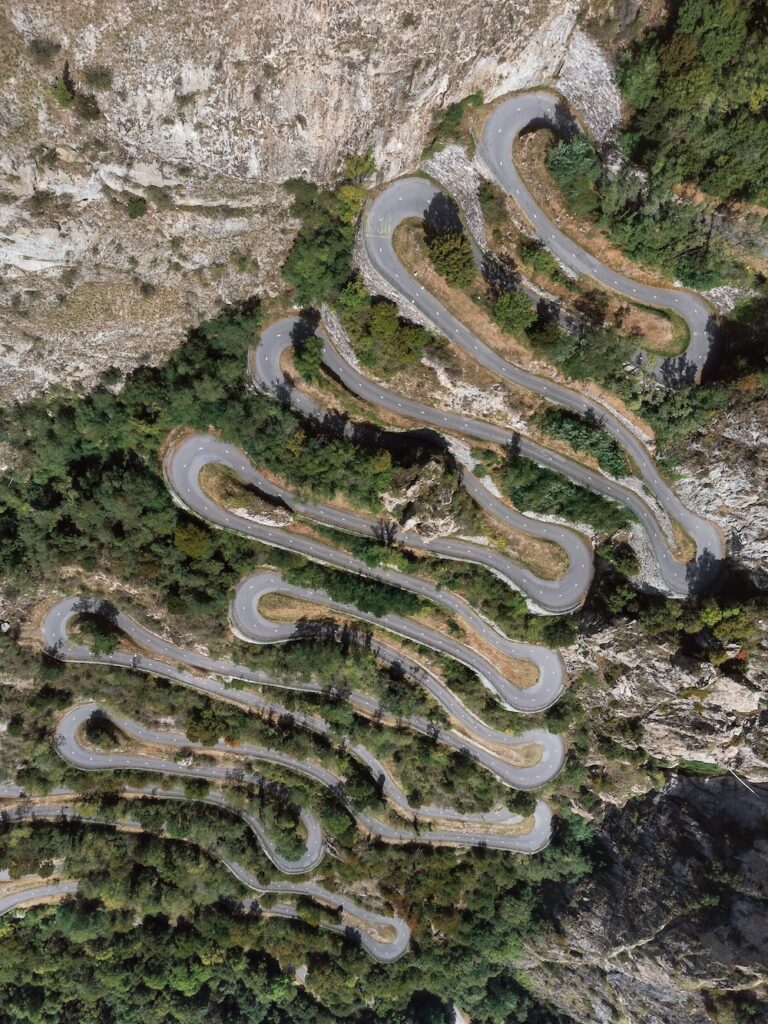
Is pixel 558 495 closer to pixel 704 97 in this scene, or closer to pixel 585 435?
pixel 585 435

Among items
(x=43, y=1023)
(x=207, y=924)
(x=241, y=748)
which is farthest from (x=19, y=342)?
(x=43, y=1023)

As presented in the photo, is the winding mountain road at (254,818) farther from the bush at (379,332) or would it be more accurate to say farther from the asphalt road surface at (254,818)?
the bush at (379,332)

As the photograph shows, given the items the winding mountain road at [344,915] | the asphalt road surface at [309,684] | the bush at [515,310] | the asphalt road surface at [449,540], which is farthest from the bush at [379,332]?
the winding mountain road at [344,915]

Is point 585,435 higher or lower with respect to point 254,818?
higher

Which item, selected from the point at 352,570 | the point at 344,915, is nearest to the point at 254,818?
the point at 344,915

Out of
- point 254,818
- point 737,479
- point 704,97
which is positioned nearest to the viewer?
point 704,97

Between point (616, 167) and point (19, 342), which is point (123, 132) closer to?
point (19, 342)

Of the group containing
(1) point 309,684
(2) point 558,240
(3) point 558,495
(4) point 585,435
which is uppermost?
(2) point 558,240
